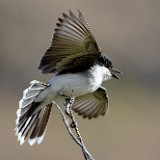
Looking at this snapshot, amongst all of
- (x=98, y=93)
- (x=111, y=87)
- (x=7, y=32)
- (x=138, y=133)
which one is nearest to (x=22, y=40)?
(x=7, y=32)

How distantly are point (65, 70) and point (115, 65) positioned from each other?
10.8 metres

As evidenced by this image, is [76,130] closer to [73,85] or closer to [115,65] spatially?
[73,85]

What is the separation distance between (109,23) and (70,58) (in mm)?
13382

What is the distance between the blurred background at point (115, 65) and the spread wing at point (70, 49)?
18.9 feet

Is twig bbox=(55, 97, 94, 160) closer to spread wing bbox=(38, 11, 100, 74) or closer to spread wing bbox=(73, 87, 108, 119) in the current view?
spread wing bbox=(38, 11, 100, 74)

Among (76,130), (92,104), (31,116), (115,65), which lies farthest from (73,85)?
(115,65)

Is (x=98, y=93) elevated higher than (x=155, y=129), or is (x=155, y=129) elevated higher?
(x=98, y=93)

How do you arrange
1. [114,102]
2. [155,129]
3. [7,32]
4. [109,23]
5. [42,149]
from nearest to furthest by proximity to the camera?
[42,149] < [155,129] < [114,102] < [7,32] < [109,23]

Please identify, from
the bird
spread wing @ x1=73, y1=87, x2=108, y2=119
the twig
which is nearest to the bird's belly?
the bird

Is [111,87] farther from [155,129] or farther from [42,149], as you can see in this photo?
[42,149]

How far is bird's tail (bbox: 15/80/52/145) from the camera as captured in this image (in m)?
6.78

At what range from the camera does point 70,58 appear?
677 centimetres

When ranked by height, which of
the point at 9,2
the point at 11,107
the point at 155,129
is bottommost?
the point at 155,129

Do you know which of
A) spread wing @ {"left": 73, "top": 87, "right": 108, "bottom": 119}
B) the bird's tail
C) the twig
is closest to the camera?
the twig
